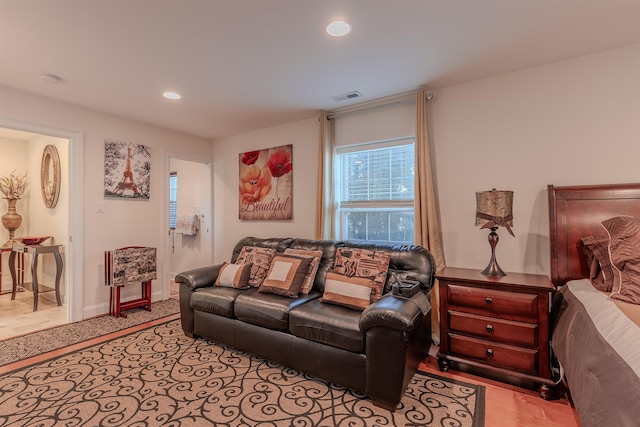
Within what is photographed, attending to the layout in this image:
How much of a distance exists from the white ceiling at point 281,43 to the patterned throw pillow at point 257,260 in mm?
1658

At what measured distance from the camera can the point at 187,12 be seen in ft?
6.15

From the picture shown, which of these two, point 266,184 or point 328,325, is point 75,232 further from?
point 328,325

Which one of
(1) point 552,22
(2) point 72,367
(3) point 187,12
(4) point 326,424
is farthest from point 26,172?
(1) point 552,22

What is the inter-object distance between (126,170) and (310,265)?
286cm

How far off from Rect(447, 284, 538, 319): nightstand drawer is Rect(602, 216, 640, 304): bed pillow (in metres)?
0.45

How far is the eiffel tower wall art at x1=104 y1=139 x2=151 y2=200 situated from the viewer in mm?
3746

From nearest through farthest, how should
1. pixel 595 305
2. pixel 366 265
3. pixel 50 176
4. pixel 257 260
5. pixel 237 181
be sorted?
pixel 595 305
pixel 366 265
pixel 257 260
pixel 50 176
pixel 237 181

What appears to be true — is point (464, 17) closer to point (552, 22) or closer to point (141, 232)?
point (552, 22)

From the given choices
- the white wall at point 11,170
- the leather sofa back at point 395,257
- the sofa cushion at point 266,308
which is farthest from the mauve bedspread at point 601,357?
the white wall at point 11,170

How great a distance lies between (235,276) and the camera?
2957mm

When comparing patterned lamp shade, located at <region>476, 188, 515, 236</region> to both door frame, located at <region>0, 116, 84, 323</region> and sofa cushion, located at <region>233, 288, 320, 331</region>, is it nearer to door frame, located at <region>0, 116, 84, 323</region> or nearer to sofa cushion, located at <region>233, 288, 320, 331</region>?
sofa cushion, located at <region>233, 288, 320, 331</region>

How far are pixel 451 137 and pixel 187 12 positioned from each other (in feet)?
8.03

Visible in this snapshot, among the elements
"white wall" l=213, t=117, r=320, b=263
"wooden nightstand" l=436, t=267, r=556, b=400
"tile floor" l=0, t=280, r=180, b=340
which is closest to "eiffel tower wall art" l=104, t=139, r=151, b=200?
"white wall" l=213, t=117, r=320, b=263

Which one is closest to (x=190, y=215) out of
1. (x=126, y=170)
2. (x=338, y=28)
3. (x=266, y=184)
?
(x=126, y=170)
